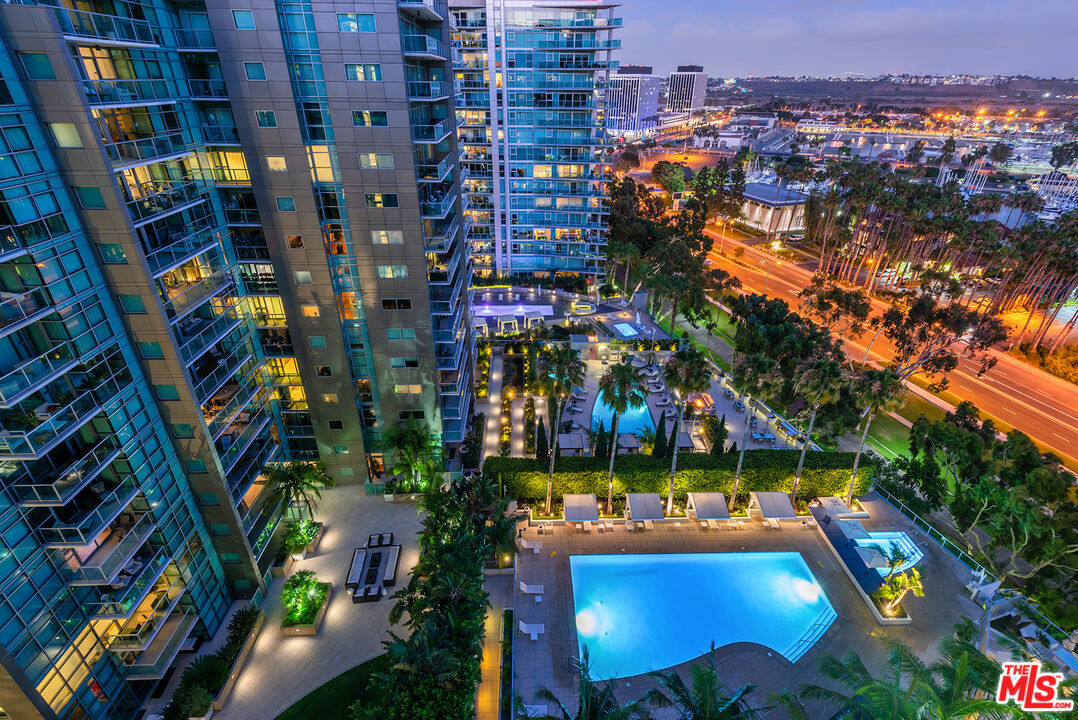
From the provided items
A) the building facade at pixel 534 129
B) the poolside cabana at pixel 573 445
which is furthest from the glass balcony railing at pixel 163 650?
the building facade at pixel 534 129

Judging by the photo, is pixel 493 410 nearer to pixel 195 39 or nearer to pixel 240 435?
pixel 240 435

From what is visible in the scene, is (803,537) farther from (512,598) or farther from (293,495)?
(293,495)

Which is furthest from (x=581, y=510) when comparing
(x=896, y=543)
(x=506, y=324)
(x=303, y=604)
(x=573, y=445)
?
(x=506, y=324)

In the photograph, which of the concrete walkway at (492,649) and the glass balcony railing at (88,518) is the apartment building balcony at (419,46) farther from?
the concrete walkway at (492,649)

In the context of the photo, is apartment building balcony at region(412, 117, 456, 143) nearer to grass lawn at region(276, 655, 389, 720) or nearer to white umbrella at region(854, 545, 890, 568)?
grass lawn at region(276, 655, 389, 720)

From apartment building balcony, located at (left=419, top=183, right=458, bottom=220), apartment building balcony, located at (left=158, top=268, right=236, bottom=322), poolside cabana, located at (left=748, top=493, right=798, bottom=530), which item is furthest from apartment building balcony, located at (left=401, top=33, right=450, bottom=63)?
poolside cabana, located at (left=748, top=493, right=798, bottom=530)

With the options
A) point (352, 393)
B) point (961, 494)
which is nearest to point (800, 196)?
point (961, 494)
